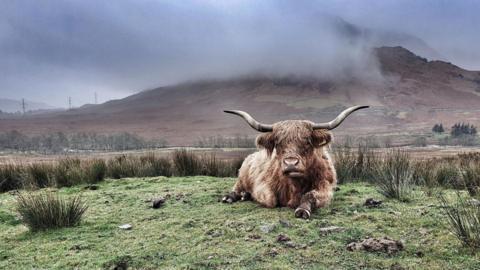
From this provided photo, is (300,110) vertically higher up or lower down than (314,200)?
higher up

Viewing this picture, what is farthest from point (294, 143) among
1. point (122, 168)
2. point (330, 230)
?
point (122, 168)

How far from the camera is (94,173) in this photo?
10047mm

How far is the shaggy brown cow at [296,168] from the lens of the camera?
5286 mm

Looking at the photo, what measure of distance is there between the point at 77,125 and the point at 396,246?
472ft

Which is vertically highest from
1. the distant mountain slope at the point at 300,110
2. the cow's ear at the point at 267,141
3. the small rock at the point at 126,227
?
the distant mountain slope at the point at 300,110

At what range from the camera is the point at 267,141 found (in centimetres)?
601

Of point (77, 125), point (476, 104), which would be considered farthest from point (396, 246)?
point (476, 104)

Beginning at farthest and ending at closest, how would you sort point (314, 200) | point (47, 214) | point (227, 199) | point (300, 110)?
1. point (300, 110)
2. point (227, 199)
3. point (314, 200)
4. point (47, 214)

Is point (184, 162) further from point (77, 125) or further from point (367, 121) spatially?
point (77, 125)

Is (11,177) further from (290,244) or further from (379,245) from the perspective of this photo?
(379,245)

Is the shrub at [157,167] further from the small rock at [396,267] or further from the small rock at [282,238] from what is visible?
the small rock at [396,267]

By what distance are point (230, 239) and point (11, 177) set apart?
8.42 meters

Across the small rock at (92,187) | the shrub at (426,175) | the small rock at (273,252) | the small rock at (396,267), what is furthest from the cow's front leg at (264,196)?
the small rock at (92,187)

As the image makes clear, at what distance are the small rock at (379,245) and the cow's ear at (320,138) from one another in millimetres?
2261
